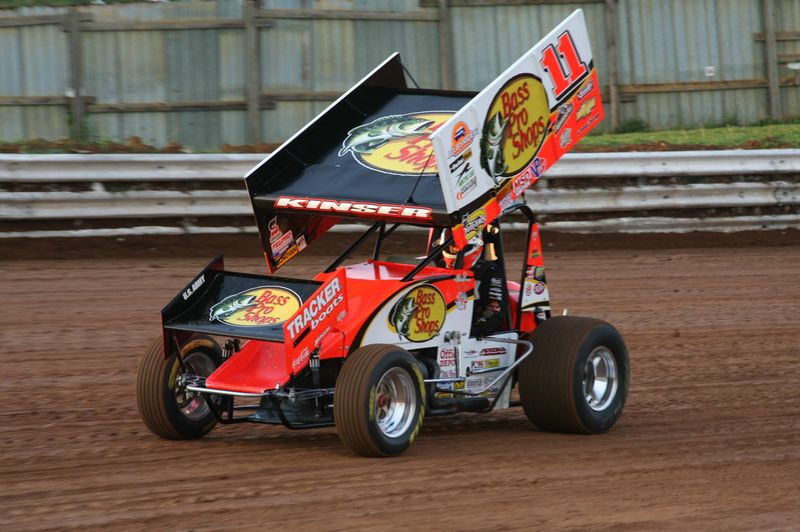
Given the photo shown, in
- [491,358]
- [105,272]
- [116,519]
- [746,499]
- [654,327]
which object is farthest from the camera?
[105,272]

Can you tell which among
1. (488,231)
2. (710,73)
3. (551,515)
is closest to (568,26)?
(488,231)

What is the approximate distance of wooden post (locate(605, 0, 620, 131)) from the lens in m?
19.5

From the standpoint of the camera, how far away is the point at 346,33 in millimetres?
18500

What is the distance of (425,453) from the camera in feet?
24.2

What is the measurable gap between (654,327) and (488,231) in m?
4.18

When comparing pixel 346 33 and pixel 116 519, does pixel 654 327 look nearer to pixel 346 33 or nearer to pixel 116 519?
pixel 116 519

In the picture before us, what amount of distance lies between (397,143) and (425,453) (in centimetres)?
207

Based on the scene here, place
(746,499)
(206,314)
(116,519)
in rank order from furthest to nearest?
(206,314) < (746,499) < (116,519)

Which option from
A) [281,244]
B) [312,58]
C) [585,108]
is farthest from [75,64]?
[585,108]

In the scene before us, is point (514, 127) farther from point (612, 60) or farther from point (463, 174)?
point (612, 60)

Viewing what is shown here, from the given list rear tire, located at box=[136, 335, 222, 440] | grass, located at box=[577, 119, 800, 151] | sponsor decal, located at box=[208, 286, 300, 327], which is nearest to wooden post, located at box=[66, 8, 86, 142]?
grass, located at box=[577, 119, 800, 151]

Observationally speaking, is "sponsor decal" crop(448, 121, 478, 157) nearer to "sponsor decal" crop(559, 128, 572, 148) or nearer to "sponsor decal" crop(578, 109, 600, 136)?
"sponsor decal" crop(559, 128, 572, 148)

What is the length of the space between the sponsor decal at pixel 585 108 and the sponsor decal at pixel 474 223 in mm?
1339

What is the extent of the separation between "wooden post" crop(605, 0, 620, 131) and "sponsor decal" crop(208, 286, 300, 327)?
12932mm
